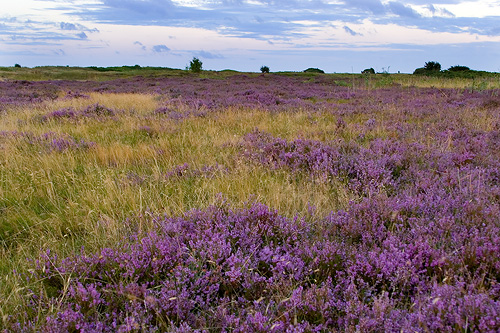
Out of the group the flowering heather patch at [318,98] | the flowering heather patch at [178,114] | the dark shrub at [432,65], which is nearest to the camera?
the flowering heather patch at [178,114]

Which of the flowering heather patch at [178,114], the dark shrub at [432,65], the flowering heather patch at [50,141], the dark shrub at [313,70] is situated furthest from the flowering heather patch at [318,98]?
the dark shrub at [313,70]

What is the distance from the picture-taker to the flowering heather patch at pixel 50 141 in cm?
606

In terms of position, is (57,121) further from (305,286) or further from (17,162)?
(305,286)

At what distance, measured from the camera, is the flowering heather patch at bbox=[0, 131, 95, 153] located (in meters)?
6.06

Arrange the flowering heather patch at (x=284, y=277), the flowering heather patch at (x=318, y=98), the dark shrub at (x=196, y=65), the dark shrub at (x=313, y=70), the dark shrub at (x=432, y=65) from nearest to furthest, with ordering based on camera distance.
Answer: the flowering heather patch at (x=284, y=277) < the flowering heather patch at (x=318, y=98) < the dark shrub at (x=432, y=65) < the dark shrub at (x=196, y=65) < the dark shrub at (x=313, y=70)

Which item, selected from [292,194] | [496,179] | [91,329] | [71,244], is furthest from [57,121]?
[496,179]

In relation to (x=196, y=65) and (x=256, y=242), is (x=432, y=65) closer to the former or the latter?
(x=196, y=65)

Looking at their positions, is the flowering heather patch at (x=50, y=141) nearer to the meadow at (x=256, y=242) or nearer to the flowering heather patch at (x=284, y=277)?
the meadow at (x=256, y=242)

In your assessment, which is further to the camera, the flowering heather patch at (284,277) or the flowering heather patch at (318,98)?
the flowering heather patch at (318,98)

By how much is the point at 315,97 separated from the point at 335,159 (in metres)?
12.1

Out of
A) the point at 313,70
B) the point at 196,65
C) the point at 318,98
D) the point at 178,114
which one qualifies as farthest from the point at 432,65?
the point at 178,114

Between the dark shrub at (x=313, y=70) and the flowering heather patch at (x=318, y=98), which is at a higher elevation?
the dark shrub at (x=313, y=70)

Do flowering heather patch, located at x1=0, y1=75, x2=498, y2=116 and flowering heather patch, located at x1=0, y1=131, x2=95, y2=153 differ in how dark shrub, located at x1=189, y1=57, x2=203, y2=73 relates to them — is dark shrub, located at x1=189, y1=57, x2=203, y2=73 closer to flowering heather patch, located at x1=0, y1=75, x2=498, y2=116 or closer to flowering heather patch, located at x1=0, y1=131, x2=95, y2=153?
flowering heather patch, located at x1=0, y1=75, x2=498, y2=116

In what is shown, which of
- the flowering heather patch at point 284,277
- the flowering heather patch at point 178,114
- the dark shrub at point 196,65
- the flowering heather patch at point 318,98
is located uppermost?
the dark shrub at point 196,65
